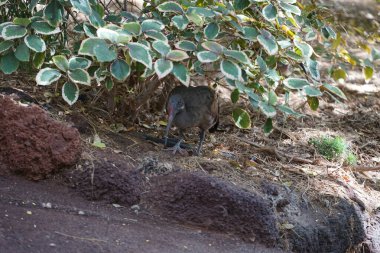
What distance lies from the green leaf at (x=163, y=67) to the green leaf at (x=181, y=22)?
35 centimetres

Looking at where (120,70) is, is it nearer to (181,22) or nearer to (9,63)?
(181,22)

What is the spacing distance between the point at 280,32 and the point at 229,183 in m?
1.21

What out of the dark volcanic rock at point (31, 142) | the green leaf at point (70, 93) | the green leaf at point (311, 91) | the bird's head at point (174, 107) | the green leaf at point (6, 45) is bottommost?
the bird's head at point (174, 107)

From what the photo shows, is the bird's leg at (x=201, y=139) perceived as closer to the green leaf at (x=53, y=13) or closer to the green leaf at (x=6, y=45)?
the green leaf at (x=53, y=13)

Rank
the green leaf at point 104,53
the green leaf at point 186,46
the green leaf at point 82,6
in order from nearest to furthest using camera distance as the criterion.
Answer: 1. the green leaf at point 104,53
2. the green leaf at point 82,6
3. the green leaf at point 186,46

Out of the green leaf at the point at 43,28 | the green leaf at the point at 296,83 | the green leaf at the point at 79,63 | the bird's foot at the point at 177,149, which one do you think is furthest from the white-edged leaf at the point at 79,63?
the green leaf at the point at 296,83

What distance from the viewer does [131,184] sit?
161 inches

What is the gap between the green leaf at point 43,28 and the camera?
4121 millimetres

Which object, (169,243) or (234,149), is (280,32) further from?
(169,243)

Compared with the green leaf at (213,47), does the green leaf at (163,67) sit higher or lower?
lower

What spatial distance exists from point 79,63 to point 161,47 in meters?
0.54

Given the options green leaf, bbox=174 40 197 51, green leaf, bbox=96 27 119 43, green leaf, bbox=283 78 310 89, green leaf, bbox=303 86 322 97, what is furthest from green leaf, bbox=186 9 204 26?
green leaf, bbox=303 86 322 97

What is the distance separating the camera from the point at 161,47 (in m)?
3.99

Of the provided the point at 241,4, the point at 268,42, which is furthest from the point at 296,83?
the point at 241,4
